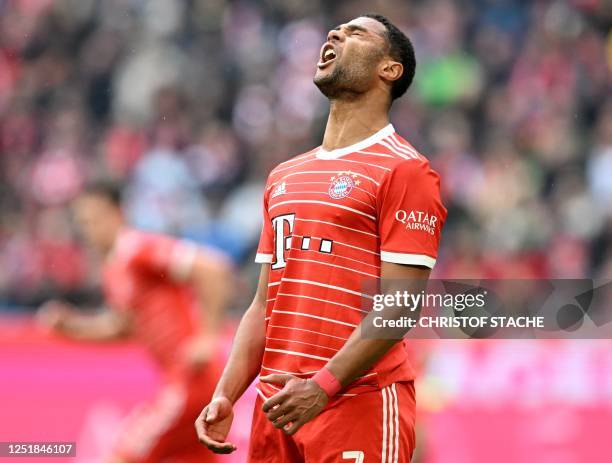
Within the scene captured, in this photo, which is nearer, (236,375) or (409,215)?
(409,215)

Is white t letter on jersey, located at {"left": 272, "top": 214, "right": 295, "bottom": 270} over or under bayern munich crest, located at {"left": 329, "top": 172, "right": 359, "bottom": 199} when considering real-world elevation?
under

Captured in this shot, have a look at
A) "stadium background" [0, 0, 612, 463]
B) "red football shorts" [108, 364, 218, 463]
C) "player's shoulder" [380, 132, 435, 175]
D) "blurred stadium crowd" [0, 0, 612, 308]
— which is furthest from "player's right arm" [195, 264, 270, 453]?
"blurred stadium crowd" [0, 0, 612, 308]

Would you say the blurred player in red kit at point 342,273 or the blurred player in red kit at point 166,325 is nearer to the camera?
the blurred player in red kit at point 342,273

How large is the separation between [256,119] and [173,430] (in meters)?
7.06

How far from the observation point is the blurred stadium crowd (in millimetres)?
12125

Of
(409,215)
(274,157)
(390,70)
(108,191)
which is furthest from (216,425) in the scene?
(274,157)

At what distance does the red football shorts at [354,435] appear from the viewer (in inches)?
171

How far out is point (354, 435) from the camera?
4.37 meters

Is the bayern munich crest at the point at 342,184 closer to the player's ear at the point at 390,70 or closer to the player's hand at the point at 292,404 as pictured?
the player's ear at the point at 390,70

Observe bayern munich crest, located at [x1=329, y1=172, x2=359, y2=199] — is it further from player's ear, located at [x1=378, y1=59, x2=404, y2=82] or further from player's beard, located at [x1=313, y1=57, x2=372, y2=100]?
player's ear, located at [x1=378, y1=59, x2=404, y2=82]

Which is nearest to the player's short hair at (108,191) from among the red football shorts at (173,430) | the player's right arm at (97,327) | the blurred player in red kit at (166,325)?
the blurred player in red kit at (166,325)

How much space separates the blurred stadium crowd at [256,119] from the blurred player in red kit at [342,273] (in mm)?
6836

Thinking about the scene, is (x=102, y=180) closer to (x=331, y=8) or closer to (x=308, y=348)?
(x=308, y=348)

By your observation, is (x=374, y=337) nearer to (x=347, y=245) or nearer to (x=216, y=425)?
(x=347, y=245)
